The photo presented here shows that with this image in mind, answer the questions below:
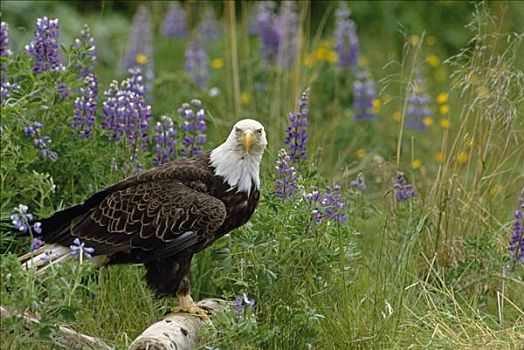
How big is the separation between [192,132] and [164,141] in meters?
0.19

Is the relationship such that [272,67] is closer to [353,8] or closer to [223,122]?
[223,122]

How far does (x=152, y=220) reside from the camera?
4707mm

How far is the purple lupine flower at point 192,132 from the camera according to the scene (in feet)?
17.9

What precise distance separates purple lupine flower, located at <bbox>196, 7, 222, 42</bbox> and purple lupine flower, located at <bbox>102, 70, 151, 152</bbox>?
3.91 metres

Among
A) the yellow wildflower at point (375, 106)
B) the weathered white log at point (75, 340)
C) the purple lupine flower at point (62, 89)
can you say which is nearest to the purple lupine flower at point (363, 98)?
the yellow wildflower at point (375, 106)

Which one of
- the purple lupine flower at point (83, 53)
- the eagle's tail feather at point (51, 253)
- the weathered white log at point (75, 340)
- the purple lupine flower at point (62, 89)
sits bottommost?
the weathered white log at point (75, 340)

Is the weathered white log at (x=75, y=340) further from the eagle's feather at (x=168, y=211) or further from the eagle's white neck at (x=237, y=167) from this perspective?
the eagle's white neck at (x=237, y=167)

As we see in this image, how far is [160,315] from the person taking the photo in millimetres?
5016

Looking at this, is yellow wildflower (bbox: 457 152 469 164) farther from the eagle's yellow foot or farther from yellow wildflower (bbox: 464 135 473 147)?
the eagle's yellow foot

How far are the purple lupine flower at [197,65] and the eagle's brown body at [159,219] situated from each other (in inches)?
126

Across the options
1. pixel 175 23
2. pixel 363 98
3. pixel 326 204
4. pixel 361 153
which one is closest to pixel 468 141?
pixel 326 204

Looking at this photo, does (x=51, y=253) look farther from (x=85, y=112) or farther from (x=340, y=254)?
(x=340, y=254)

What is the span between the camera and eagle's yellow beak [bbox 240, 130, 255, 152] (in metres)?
4.68

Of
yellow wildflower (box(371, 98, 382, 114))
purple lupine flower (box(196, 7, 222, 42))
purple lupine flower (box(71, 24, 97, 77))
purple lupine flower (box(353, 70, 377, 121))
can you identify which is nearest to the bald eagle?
purple lupine flower (box(71, 24, 97, 77))
